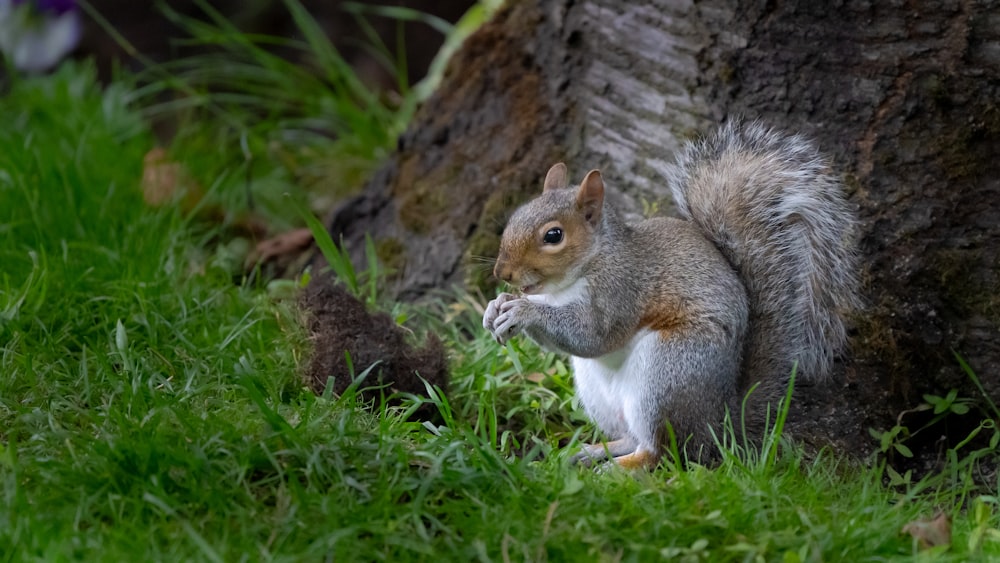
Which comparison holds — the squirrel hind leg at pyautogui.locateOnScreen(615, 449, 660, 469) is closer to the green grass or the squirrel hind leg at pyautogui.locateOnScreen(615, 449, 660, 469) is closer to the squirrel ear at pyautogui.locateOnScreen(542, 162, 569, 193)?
the green grass

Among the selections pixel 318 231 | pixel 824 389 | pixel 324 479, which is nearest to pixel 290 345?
pixel 318 231

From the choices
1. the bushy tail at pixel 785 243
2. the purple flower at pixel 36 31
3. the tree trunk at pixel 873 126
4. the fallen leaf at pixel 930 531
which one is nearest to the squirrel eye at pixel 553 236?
the bushy tail at pixel 785 243

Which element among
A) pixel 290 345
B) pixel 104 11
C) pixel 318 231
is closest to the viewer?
pixel 290 345

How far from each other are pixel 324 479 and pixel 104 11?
182 inches

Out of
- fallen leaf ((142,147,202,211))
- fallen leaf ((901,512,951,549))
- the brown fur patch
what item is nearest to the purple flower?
fallen leaf ((142,147,202,211))

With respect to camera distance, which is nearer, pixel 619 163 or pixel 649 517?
pixel 649 517

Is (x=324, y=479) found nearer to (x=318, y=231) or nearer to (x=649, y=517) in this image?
(x=649, y=517)

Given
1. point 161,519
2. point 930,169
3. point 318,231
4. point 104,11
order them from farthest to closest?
point 104,11 < point 318,231 < point 930,169 < point 161,519

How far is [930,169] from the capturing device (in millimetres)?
2660

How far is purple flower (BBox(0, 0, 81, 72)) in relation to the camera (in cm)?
508

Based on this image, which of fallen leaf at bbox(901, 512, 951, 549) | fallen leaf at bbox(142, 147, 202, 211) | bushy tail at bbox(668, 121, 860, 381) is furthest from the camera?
fallen leaf at bbox(142, 147, 202, 211)

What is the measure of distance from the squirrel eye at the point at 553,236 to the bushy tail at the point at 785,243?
15.4 inches

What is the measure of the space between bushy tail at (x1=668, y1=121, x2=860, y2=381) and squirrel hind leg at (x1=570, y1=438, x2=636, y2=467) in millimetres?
337

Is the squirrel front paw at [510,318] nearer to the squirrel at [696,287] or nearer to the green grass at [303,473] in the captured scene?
the squirrel at [696,287]
